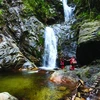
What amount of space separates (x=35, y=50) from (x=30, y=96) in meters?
10.7

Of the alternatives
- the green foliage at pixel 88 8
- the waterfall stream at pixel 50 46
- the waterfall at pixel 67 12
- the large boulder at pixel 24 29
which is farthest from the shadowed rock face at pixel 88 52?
the waterfall at pixel 67 12

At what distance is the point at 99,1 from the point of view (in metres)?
17.0

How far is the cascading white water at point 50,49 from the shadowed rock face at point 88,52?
5403mm

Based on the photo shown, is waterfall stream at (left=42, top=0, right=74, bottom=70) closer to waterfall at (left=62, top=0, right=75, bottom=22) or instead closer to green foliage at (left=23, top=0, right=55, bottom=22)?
waterfall at (left=62, top=0, right=75, bottom=22)

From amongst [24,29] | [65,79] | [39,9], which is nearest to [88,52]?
[65,79]

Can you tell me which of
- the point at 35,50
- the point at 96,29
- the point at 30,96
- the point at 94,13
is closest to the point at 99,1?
the point at 94,13

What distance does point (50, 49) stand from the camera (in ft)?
68.6

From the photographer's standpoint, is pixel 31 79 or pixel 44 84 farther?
pixel 31 79

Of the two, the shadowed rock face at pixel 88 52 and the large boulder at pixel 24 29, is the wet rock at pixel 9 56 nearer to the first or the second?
the large boulder at pixel 24 29

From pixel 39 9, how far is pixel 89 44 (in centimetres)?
1215

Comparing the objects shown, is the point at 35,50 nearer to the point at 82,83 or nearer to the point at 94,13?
the point at 94,13

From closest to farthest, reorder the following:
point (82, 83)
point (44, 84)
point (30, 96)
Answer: point (30, 96) → point (82, 83) → point (44, 84)

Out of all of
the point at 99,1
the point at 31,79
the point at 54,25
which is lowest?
the point at 31,79

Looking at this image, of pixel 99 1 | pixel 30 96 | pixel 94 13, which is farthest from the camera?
pixel 94 13
